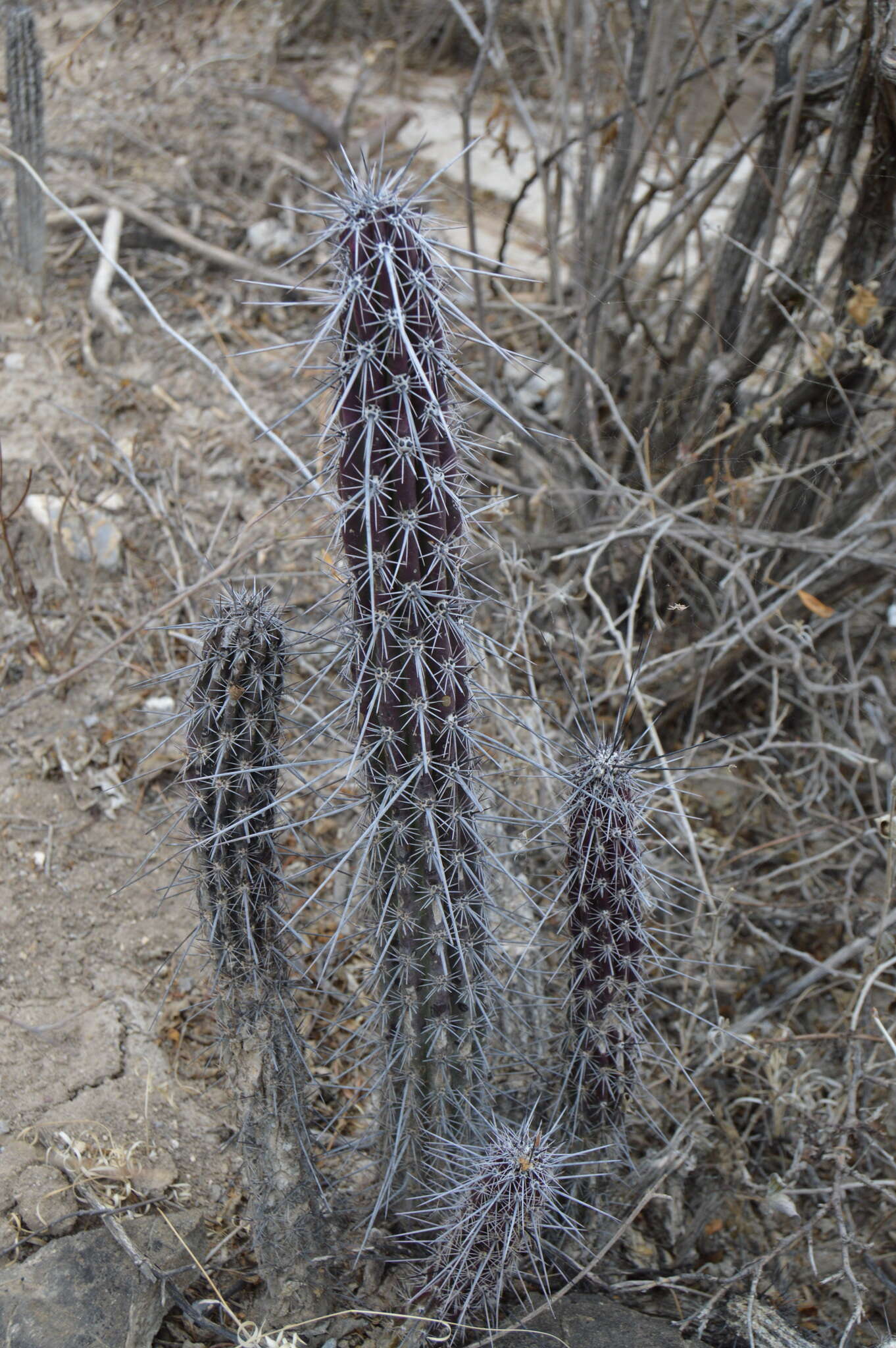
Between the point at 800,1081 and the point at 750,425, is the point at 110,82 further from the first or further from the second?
the point at 800,1081

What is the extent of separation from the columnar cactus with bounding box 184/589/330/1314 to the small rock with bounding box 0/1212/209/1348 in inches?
7.8

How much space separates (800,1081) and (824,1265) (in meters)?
0.39

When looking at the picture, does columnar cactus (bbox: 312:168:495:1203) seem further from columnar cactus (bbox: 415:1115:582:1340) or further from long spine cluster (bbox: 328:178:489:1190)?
columnar cactus (bbox: 415:1115:582:1340)

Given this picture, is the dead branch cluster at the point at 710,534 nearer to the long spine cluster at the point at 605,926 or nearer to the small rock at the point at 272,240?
the small rock at the point at 272,240

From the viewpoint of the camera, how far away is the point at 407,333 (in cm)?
148

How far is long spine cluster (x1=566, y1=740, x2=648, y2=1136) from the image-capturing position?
1764 mm

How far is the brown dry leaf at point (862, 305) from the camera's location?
9.31 feet

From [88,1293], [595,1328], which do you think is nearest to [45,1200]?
[88,1293]

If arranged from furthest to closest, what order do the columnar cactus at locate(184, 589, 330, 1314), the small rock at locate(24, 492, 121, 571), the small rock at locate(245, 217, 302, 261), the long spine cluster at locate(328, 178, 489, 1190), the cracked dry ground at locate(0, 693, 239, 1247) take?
the small rock at locate(245, 217, 302, 261), the small rock at locate(24, 492, 121, 571), the cracked dry ground at locate(0, 693, 239, 1247), the columnar cactus at locate(184, 589, 330, 1314), the long spine cluster at locate(328, 178, 489, 1190)

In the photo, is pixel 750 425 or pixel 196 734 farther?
pixel 750 425

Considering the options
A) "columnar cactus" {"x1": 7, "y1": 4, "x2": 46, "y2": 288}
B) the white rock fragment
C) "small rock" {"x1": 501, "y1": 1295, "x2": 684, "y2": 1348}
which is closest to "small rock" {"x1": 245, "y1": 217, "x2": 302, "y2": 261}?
"columnar cactus" {"x1": 7, "y1": 4, "x2": 46, "y2": 288}

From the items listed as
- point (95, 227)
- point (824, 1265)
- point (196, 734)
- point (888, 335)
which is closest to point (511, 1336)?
point (824, 1265)

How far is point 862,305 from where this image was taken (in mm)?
2855

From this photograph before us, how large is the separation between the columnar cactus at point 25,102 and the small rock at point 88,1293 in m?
3.30
